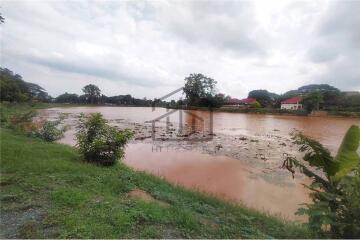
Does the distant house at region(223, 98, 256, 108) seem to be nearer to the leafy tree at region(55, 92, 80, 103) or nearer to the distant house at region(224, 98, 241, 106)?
the distant house at region(224, 98, 241, 106)

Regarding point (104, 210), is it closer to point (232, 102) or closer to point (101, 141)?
point (101, 141)

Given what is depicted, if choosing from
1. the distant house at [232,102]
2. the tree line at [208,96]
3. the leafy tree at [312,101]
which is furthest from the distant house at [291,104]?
the distant house at [232,102]

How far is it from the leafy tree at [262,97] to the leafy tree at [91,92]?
54.6 metres

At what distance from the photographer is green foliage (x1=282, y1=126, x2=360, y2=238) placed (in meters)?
3.69

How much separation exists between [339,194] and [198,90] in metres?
50.6

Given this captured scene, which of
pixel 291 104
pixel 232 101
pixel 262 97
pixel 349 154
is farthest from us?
pixel 232 101

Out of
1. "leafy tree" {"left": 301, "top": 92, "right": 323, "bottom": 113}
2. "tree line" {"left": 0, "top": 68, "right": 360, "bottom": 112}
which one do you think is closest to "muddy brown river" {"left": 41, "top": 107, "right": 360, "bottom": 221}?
"tree line" {"left": 0, "top": 68, "right": 360, "bottom": 112}

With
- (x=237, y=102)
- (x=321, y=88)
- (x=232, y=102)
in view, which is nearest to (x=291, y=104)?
(x=237, y=102)

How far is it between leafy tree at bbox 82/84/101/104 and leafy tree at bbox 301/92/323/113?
73.1 m

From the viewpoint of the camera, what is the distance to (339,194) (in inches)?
162

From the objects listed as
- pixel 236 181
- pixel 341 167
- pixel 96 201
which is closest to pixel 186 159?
pixel 236 181

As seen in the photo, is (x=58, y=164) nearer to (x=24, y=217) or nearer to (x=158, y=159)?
(x=24, y=217)

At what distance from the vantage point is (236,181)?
Answer: 999cm

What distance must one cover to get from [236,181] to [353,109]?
159 ft
